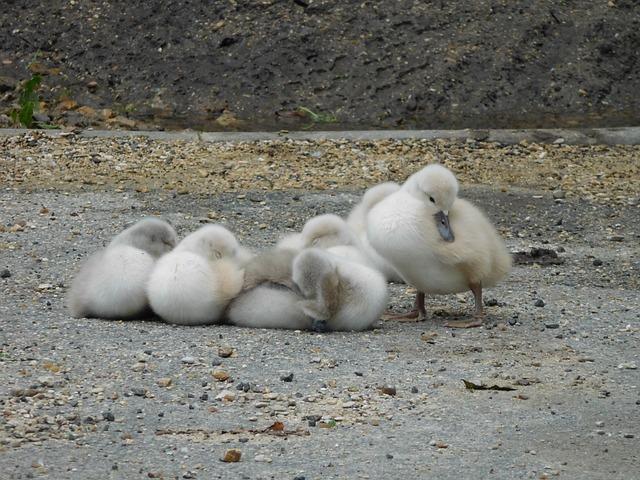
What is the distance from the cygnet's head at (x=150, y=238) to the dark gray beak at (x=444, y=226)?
1534mm

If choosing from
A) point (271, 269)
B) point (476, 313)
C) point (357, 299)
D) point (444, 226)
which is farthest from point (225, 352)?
point (476, 313)

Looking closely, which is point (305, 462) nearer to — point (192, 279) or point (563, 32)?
point (192, 279)

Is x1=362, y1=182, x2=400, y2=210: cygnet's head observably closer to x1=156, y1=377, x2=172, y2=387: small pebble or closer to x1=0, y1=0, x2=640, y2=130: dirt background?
x1=156, y1=377, x2=172, y2=387: small pebble

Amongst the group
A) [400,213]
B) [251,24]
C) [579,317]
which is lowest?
[579,317]

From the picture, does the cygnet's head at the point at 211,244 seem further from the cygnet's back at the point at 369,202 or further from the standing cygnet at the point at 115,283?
the cygnet's back at the point at 369,202

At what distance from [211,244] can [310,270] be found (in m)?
0.65

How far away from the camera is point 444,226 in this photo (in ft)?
23.3

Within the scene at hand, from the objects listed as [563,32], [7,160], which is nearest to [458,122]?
[563,32]

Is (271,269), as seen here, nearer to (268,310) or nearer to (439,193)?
(268,310)

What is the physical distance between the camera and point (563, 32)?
52.0 feet

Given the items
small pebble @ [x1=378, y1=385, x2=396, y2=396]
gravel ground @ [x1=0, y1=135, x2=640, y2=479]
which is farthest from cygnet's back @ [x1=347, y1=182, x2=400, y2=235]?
small pebble @ [x1=378, y1=385, x2=396, y2=396]

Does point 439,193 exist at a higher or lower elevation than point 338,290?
higher

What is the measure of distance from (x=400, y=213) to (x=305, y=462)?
2.39 meters

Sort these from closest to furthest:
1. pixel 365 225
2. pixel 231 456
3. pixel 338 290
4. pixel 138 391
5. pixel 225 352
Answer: pixel 231 456 < pixel 138 391 < pixel 225 352 < pixel 338 290 < pixel 365 225
